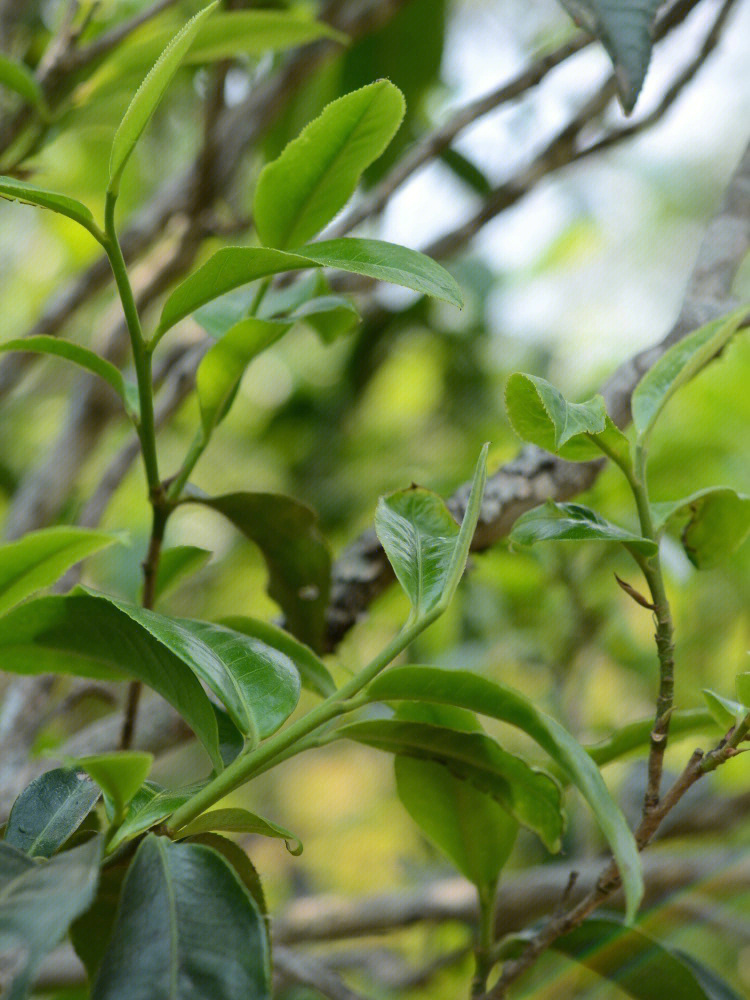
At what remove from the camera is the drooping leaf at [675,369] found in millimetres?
295

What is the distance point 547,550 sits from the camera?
2.37 feet

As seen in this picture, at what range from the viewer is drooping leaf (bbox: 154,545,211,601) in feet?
1.29

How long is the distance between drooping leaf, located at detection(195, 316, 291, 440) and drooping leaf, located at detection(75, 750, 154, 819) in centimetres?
15

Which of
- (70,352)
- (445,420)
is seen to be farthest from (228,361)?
(445,420)

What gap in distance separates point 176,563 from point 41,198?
186 mm

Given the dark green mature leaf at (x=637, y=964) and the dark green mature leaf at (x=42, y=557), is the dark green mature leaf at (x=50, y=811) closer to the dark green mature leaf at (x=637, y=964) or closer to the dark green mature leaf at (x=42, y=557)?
the dark green mature leaf at (x=42, y=557)

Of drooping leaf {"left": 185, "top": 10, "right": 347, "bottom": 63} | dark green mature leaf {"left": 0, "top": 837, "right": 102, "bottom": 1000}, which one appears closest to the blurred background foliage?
drooping leaf {"left": 185, "top": 10, "right": 347, "bottom": 63}

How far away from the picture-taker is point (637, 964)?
32 cm

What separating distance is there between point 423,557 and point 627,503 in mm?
534

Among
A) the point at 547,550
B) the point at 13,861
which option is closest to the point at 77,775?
the point at 13,861

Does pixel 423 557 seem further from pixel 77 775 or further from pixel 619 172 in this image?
pixel 619 172

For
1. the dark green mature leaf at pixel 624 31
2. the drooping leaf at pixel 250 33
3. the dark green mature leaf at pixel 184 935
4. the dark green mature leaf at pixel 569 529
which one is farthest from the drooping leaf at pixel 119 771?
the drooping leaf at pixel 250 33

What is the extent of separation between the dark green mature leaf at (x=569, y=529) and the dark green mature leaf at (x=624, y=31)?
0.44 feet

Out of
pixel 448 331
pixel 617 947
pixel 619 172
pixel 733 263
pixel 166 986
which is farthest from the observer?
pixel 619 172
